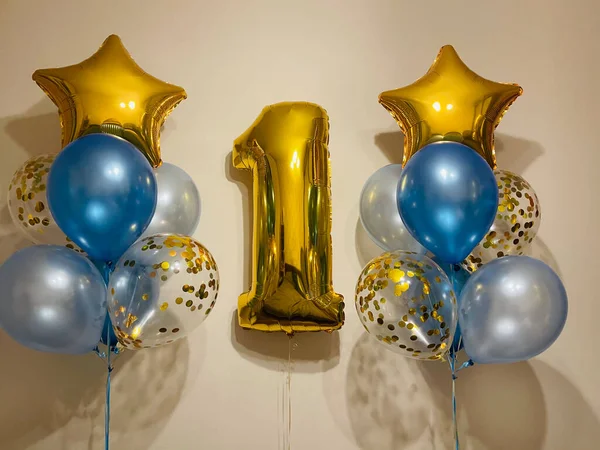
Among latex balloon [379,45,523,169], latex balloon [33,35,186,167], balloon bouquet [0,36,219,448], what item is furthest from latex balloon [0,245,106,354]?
latex balloon [379,45,523,169]

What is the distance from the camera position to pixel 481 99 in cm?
159

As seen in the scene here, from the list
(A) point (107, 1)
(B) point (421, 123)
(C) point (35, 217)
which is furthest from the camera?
(A) point (107, 1)

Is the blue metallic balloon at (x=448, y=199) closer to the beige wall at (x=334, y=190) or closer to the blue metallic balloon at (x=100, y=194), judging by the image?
the beige wall at (x=334, y=190)

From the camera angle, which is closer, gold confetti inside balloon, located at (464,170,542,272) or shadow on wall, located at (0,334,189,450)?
gold confetti inside balloon, located at (464,170,542,272)

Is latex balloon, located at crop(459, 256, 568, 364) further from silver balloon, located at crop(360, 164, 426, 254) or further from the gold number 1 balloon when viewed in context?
the gold number 1 balloon

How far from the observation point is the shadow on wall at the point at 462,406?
1.67m

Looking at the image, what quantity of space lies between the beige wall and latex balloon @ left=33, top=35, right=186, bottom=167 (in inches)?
9.3

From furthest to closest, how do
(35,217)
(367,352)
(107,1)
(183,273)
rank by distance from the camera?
(107,1)
(367,352)
(35,217)
(183,273)

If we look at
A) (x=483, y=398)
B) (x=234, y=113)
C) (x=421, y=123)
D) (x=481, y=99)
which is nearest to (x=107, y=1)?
(x=234, y=113)

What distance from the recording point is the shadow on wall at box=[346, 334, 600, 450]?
1.67 m

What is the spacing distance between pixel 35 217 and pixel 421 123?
0.95 metres

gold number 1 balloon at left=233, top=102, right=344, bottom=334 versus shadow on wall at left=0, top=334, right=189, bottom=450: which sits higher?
gold number 1 balloon at left=233, top=102, right=344, bottom=334

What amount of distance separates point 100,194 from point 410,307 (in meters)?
0.67

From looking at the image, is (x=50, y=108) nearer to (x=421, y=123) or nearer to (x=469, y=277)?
(x=421, y=123)
